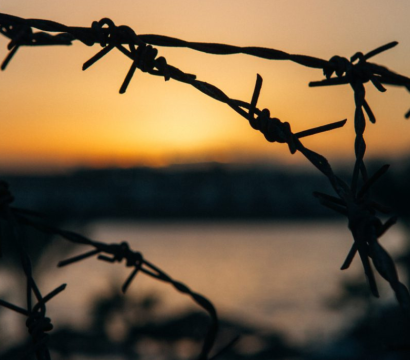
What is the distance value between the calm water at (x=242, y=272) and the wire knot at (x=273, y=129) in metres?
9.50

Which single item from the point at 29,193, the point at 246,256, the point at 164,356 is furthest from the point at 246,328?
the point at 29,193

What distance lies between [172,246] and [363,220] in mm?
45249

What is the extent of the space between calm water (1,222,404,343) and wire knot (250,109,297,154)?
9.50 m

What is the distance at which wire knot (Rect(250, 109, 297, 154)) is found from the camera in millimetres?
1042

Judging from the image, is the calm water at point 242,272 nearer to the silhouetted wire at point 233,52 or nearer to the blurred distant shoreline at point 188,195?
the blurred distant shoreline at point 188,195

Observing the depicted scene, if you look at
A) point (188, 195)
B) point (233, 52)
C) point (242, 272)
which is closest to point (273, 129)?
point (233, 52)

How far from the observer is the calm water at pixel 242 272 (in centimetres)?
1512

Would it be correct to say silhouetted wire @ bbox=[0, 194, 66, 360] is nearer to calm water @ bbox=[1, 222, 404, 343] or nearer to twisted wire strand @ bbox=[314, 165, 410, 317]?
twisted wire strand @ bbox=[314, 165, 410, 317]

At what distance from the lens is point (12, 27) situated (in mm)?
1132

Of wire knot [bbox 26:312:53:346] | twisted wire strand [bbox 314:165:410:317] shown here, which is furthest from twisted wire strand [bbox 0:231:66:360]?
twisted wire strand [bbox 314:165:410:317]

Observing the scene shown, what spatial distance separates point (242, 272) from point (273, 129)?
3014cm

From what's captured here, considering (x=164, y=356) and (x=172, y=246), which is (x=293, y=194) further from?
(x=164, y=356)

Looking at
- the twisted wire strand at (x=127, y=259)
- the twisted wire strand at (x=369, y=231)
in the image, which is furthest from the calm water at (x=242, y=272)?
the twisted wire strand at (x=369, y=231)

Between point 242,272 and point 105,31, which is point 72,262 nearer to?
point 105,31
